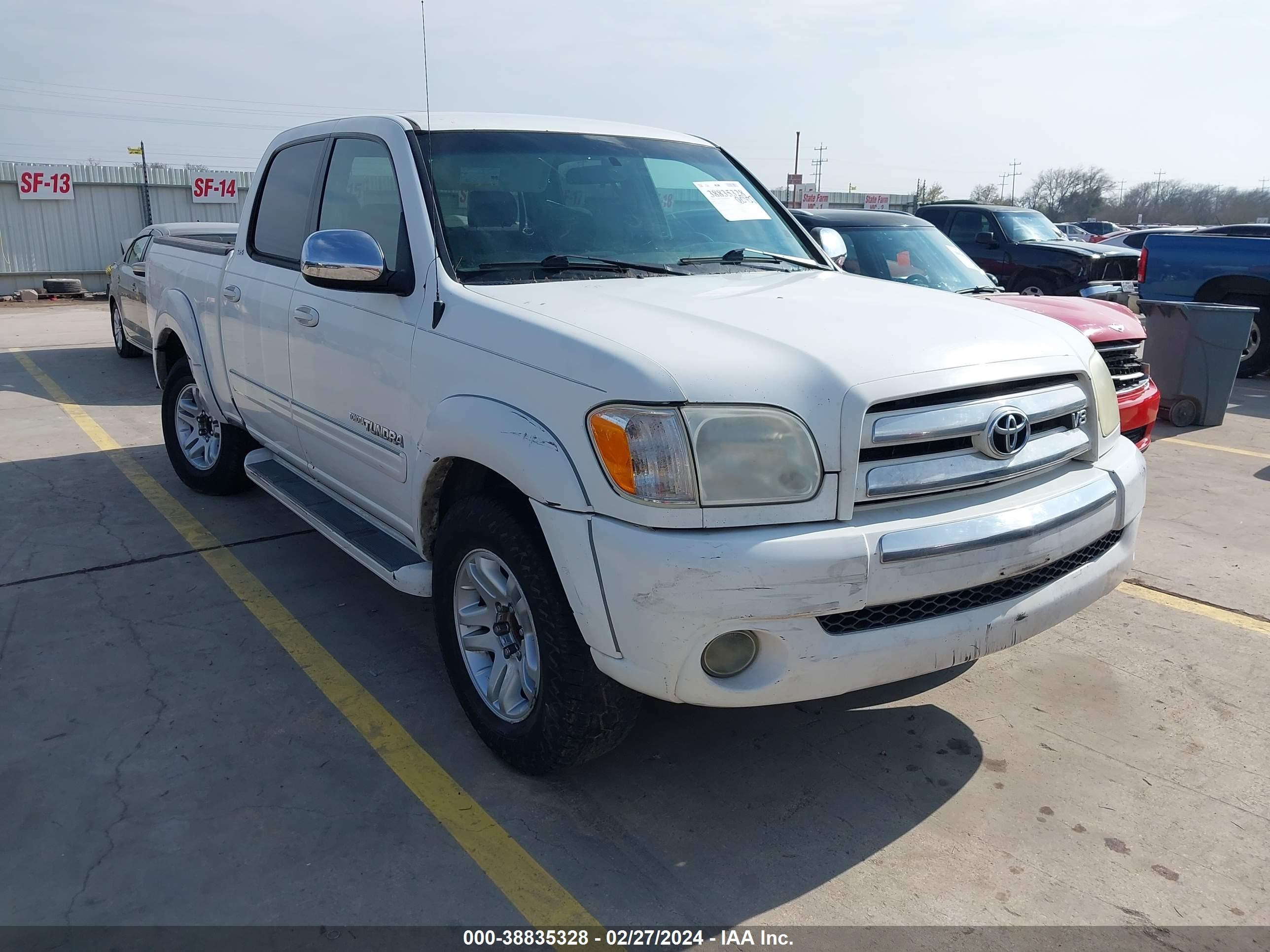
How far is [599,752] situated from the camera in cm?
293

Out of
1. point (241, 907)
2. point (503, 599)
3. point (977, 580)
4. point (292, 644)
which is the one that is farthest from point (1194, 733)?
point (292, 644)

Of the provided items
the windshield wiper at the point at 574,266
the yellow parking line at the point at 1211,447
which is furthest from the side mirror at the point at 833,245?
the yellow parking line at the point at 1211,447

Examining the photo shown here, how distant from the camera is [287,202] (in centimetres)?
471

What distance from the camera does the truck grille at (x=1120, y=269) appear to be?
13945mm

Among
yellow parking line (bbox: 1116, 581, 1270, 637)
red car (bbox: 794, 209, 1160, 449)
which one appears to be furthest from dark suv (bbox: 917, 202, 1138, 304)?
yellow parking line (bbox: 1116, 581, 1270, 637)

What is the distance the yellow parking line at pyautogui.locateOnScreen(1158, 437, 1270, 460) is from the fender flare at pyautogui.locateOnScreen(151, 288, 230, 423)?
7181mm

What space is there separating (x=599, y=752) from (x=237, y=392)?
10.5 ft

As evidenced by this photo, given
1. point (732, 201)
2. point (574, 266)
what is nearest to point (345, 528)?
point (574, 266)

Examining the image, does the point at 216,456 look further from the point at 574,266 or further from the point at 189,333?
the point at 574,266

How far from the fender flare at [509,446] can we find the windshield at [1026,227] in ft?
41.3

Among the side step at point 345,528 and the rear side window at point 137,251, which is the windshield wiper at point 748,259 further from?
the rear side window at point 137,251

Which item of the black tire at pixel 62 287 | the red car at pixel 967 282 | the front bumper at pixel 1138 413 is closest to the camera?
the front bumper at pixel 1138 413

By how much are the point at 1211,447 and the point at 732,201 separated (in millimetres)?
5638

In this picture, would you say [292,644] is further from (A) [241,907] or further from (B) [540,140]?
(B) [540,140]
